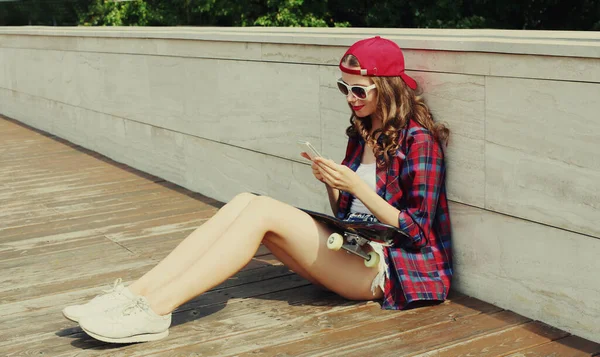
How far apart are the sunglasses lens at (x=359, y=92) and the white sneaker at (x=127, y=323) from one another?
1.28m

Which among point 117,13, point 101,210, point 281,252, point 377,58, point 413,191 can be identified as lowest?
point 101,210

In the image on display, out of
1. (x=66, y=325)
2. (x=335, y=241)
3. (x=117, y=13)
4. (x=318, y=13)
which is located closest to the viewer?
(x=335, y=241)

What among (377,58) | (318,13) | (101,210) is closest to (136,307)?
(377,58)

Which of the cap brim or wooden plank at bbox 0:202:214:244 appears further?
wooden plank at bbox 0:202:214:244

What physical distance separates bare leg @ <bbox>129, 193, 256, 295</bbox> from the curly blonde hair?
2.29ft

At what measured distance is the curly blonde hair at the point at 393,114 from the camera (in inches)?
160

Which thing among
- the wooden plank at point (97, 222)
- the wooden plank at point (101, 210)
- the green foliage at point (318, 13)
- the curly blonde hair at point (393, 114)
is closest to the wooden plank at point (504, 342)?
the curly blonde hair at point (393, 114)

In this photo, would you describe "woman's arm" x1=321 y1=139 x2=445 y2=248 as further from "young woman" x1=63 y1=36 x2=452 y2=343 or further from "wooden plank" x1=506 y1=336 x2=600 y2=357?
"wooden plank" x1=506 y1=336 x2=600 y2=357

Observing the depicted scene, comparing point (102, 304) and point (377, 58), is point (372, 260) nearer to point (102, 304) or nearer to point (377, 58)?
point (377, 58)

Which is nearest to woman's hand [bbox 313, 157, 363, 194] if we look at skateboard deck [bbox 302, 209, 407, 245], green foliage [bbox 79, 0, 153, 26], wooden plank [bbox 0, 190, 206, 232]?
skateboard deck [bbox 302, 209, 407, 245]

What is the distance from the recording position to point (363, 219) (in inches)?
167

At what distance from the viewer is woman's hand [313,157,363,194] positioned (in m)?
3.96

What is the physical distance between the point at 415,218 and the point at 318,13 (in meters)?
18.5

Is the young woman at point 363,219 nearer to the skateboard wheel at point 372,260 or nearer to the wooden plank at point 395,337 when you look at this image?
the skateboard wheel at point 372,260
